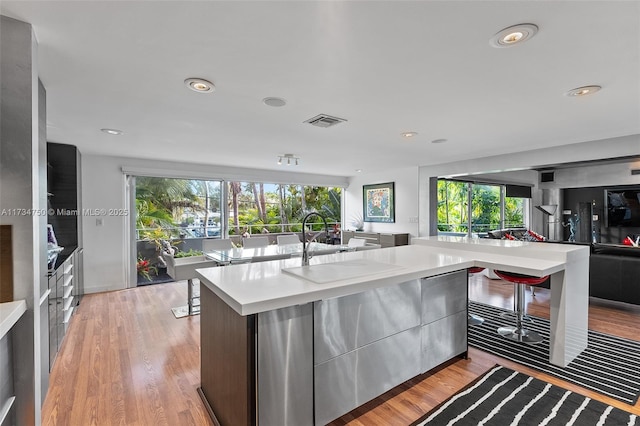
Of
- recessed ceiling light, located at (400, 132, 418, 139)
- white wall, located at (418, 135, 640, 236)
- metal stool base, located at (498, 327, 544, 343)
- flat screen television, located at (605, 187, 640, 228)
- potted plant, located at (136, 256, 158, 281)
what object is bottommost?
metal stool base, located at (498, 327, 544, 343)

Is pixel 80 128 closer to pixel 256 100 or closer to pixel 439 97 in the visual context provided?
pixel 256 100

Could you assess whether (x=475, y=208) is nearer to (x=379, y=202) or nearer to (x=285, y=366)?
(x=379, y=202)

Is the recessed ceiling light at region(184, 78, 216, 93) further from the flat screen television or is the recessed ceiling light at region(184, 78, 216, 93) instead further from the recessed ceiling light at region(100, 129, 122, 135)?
the flat screen television

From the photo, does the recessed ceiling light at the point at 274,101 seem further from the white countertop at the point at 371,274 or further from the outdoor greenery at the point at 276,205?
the outdoor greenery at the point at 276,205

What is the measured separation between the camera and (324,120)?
2996mm

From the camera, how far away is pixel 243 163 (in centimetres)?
564

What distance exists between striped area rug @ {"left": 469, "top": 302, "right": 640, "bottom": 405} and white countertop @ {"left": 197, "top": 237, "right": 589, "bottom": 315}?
82 cm

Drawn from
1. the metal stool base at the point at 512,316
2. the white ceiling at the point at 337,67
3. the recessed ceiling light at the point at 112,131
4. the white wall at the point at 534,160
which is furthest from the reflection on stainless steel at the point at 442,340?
the recessed ceiling light at the point at 112,131

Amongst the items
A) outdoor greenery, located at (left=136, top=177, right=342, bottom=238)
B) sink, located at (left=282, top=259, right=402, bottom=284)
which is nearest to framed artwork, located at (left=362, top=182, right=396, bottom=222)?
outdoor greenery, located at (left=136, top=177, right=342, bottom=238)

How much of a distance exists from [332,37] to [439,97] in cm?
122

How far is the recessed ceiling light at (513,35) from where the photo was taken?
1477 mm

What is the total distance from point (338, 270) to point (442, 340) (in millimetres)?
1069

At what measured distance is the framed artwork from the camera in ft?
22.5

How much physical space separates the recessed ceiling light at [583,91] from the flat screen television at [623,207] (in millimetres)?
3414
